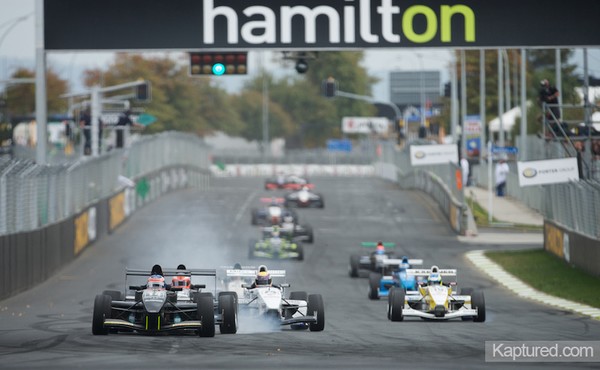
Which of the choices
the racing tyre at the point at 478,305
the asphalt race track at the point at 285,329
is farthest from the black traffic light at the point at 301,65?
the racing tyre at the point at 478,305

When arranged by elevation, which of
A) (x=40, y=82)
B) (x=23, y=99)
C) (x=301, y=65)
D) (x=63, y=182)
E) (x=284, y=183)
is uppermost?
(x=23, y=99)

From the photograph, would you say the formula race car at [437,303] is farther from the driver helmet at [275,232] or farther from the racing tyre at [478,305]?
the driver helmet at [275,232]

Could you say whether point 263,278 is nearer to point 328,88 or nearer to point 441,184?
point 441,184

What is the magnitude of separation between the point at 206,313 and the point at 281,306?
9.29 ft

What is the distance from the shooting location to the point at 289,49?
1179 inches

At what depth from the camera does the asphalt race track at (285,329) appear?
16812 mm

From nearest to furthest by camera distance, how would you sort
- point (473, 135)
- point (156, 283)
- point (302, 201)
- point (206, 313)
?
point (206, 313)
point (156, 283)
point (302, 201)
point (473, 135)

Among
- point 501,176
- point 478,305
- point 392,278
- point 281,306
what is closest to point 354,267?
A: point 392,278

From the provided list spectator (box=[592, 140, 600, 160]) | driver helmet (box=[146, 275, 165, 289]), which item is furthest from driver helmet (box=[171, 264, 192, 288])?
spectator (box=[592, 140, 600, 160])

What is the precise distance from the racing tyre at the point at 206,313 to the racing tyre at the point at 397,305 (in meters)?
4.91

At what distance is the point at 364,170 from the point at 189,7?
87.7m

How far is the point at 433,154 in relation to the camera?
47.6m

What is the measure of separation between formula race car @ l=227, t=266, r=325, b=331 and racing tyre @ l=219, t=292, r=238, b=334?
1.18 meters

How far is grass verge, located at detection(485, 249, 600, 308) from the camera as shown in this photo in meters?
30.1
